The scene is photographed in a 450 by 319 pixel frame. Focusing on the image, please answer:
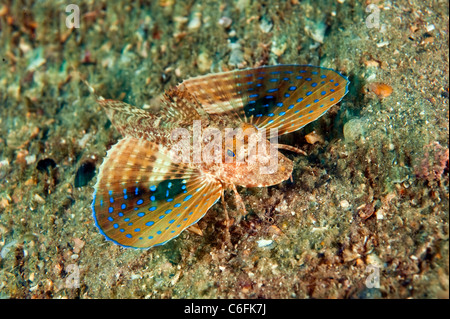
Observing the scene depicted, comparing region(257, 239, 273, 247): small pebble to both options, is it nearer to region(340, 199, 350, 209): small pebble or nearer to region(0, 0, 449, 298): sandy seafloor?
region(0, 0, 449, 298): sandy seafloor

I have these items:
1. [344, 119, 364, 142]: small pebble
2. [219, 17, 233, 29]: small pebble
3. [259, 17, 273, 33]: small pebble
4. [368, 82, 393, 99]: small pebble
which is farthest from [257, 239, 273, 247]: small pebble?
[219, 17, 233, 29]: small pebble

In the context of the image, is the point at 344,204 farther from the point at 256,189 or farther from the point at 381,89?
the point at 381,89

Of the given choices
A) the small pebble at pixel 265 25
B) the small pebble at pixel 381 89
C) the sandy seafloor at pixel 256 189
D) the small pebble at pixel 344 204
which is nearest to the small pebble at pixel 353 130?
the sandy seafloor at pixel 256 189

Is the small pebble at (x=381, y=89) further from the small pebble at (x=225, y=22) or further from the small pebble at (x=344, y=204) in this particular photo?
the small pebble at (x=225, y=22)

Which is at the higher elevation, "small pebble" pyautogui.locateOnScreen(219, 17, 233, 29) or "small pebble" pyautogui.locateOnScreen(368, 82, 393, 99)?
"small pebble" pyautogui.locateOnScreen(219, 17, 233, 29)
